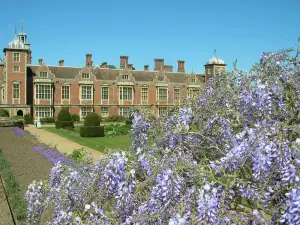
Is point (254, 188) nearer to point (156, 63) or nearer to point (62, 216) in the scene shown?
point (62, 216)

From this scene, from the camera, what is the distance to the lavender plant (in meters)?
2.28

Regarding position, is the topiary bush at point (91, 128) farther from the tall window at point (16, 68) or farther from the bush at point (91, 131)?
the tall window at point (16, 68)

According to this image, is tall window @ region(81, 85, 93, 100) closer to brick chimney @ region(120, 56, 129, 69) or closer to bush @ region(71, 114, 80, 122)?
bush @ region(71, 114, 80, 122)

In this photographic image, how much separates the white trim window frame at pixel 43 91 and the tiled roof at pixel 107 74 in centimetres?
153

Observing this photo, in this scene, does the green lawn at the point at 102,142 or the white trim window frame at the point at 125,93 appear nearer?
the green lawn at the point at 102,142

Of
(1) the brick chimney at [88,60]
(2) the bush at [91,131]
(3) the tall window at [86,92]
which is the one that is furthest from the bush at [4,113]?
(2) the bush at [91,131]

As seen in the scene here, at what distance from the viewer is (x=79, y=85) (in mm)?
36219

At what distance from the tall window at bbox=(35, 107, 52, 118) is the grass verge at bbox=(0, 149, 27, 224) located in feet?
82.6

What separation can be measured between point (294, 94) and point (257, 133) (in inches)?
28.5

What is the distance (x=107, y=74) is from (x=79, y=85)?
322cm

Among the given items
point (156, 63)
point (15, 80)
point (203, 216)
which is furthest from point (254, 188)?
point (156, 63)

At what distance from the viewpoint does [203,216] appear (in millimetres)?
2137

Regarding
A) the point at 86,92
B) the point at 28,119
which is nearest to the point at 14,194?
the point at 28,119

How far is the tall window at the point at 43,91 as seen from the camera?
34453mm
